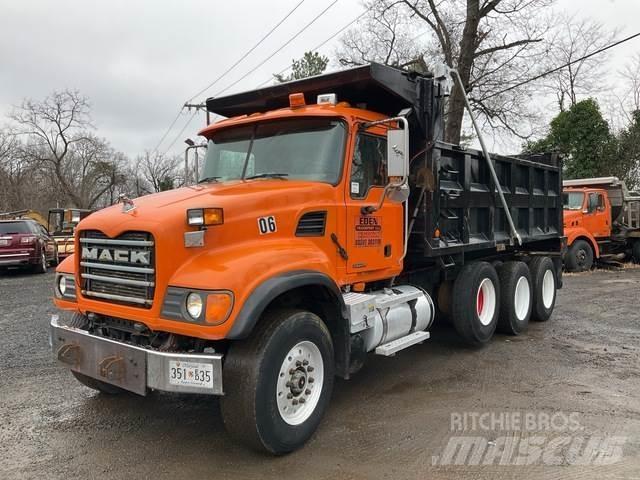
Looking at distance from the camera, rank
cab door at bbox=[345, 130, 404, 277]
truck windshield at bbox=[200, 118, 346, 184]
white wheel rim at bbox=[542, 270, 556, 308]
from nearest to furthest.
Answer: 1. truck windshield at bbox=[200, 118, 346, 184]
2. cab door at bbox=[345, 130, 404, 277]
3. white wheel rim at bbox=[542, 270, 556, 308]

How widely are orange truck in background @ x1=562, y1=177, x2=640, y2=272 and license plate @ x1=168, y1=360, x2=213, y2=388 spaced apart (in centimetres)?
1385

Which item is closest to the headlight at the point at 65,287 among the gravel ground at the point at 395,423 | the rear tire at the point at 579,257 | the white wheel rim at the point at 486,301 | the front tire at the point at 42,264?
the gravel ground at the point at 395,423

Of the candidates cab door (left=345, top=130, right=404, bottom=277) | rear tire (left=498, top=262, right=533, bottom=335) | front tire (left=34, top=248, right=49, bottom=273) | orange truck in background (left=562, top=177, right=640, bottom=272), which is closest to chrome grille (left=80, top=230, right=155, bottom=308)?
cab door (left=345, top=130, right=404, bottom=277)

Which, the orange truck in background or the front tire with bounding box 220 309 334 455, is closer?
the front tire with bounding box 220 309 334 455

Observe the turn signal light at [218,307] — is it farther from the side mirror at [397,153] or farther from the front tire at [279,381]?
the side mirror at [397,153]

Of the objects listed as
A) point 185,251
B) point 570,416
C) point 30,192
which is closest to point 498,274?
point 570,416

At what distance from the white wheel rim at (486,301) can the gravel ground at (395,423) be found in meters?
0.40

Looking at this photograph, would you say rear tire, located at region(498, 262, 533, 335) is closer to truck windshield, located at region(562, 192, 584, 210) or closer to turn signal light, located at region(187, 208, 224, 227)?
turn signal light, located at region(187, 208, 224, 227)

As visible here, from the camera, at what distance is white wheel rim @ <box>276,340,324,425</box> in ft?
12.5

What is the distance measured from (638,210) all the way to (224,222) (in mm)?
17439

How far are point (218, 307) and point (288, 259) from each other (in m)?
0.72

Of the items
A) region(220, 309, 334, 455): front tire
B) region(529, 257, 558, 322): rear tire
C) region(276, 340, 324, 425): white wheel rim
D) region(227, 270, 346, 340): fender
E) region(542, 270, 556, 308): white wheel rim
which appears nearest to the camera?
region(227, 270, 346, 340): fender

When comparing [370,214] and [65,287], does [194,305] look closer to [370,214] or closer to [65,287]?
[65,287]

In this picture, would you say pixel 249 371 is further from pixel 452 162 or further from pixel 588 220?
pixel 588 220
